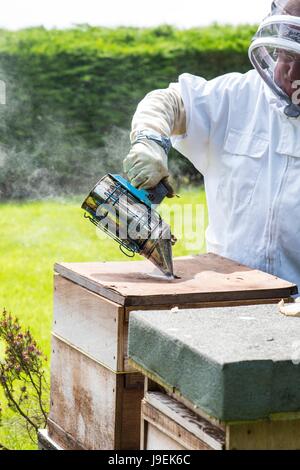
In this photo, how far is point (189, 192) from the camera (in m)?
8.38

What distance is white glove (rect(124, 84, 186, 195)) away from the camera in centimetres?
256

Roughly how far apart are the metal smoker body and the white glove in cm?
6

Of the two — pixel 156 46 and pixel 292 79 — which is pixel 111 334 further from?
pixel 156 46

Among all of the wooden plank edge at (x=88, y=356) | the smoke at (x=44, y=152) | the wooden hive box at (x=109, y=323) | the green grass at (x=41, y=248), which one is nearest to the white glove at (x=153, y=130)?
the wooden hive box at (x=109, y=323)

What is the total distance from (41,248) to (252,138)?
13.2 ft

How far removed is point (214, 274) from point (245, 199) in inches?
14.5

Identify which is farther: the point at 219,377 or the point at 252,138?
the point at 252,138

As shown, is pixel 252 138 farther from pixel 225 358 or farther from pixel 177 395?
pixel 225 358

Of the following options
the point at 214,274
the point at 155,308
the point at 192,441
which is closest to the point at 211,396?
the point at 192,441

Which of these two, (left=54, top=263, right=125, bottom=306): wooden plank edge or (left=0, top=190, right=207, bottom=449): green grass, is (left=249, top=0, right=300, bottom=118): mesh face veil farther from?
(left=0, top=190, right=207, bottom=449): green grass

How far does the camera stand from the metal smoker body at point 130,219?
2.48 metres

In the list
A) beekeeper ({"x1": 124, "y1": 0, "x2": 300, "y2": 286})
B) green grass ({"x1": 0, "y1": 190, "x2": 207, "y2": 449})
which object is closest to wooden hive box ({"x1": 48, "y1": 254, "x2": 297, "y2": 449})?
beekeeper ({"x1": 124, "y1": 0, "x2": 300, "y2": 286})

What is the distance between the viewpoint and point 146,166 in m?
2.55

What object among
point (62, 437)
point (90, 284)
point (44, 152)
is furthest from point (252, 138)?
point (44, 152)
